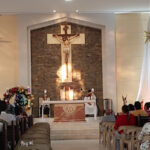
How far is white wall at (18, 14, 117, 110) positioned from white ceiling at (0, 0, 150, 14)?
422 mm

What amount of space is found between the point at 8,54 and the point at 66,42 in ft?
8.06

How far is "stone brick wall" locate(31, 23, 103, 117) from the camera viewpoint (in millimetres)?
14297

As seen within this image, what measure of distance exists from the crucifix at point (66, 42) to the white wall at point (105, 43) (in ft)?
2.46

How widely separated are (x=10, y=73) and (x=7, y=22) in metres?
2.13

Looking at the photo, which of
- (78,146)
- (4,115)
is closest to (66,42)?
(78,146)

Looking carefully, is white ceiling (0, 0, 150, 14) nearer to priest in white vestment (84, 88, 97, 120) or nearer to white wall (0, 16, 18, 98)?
white wall (0, 16, 18, 98)

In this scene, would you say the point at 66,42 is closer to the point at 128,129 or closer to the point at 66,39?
the point at 66,39

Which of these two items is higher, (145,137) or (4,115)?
(4,115)

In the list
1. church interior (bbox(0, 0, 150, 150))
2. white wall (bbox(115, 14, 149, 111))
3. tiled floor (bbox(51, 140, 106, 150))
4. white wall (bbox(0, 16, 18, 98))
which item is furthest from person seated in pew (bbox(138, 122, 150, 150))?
white wall (bbox(0, 16, 18, 98))

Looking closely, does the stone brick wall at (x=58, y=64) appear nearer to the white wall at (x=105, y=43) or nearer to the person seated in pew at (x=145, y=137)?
the white wall at (x=105, y=43)

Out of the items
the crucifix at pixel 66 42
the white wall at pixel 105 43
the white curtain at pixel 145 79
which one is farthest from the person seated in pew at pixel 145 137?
the crucifix at pixel 66 42

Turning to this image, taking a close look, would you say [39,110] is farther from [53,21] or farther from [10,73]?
[53,21]

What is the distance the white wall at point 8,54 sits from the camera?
1401 centimetres

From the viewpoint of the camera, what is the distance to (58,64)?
1437 cm
